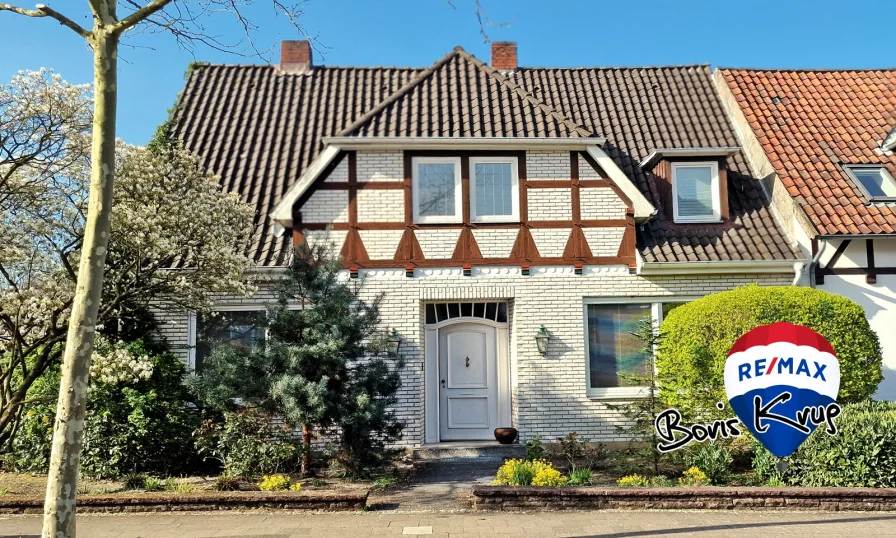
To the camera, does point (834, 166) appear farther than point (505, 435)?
Yes

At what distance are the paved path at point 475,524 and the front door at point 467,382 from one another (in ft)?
15.5

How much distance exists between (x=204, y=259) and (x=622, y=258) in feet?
23.1

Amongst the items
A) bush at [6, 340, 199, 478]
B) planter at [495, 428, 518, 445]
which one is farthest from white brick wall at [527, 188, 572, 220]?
bush at [6, 340, 199, 478]

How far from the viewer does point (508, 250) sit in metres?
13.1

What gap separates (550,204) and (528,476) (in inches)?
213

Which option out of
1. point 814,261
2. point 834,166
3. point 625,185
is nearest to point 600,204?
point 625,185

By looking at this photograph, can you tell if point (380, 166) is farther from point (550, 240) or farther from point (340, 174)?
point (550, 240)

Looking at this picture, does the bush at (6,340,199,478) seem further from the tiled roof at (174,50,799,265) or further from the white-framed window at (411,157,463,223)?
the white-framed window at (411,157,463,223)

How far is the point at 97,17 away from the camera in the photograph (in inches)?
237

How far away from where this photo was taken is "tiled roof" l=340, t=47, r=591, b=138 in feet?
43.1

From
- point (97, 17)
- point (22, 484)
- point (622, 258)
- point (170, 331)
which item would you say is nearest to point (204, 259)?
point (170, 331)

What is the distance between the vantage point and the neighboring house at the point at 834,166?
514 inches

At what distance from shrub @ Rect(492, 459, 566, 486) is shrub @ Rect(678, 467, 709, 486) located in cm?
158

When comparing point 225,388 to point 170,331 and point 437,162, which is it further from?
point 437,162
